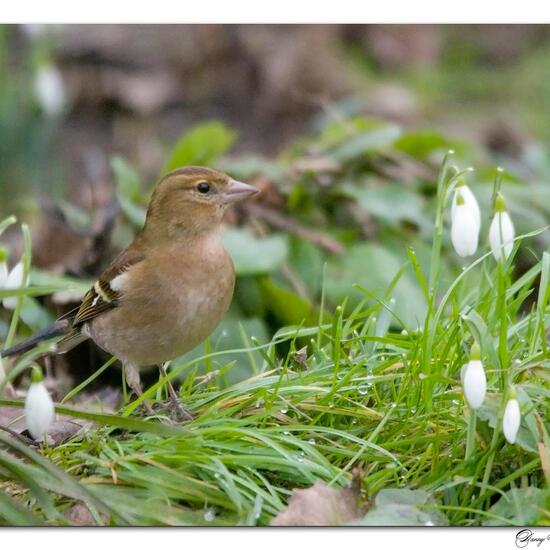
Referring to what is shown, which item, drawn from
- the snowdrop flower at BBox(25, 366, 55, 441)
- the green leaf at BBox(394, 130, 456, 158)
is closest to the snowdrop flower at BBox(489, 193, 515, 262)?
the snowdrop flower at BBox(25, 366, 55, 441)

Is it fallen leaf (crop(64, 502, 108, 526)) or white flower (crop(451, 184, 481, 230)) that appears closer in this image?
fallen leaf (crop(64, 502, 108, 526))

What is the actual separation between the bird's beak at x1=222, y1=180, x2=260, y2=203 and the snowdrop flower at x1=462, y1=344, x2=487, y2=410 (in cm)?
147

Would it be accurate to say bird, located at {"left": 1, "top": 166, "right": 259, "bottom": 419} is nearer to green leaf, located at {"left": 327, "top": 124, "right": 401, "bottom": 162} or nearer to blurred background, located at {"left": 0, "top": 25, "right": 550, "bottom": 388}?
blurred background, located at {"left": 0, "top": 25, "right": 550, "bottom": 388}

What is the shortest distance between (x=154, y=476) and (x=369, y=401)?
877 mm

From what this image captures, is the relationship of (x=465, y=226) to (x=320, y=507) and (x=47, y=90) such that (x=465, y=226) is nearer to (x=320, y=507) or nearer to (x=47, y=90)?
(x=320, y=507)

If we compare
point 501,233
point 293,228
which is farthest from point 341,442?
point 293,228

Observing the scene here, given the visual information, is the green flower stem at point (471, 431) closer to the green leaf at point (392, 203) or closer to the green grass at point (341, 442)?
the green grass at point (341, 442)

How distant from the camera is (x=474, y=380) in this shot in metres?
3.82

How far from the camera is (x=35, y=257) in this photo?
7.32m

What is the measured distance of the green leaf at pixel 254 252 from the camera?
6.59 m

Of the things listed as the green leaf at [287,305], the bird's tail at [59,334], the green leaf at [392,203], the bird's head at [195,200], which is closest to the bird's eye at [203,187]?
the bird's head at [195,200]

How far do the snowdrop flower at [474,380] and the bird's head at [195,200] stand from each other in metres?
1.50

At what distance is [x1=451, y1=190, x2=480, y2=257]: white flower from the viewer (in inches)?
169

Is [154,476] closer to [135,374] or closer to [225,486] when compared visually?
[225,486]
